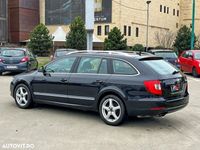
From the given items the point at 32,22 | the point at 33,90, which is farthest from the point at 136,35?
the point at 33,90

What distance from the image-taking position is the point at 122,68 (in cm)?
764

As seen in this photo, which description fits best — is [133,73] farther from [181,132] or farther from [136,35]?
[136,35]

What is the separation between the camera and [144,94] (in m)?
7.16

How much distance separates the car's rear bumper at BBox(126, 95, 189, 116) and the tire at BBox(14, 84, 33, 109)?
2864 millimetres

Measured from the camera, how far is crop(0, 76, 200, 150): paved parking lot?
6.20 meters

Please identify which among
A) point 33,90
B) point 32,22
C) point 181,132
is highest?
point 32,22

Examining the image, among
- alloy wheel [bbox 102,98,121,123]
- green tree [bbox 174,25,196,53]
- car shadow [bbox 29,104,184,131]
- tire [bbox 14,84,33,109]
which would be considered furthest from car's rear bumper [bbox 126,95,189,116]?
green tree [bbox 174,25,196,53]

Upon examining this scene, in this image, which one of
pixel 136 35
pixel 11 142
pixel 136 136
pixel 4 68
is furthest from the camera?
pixel 136 35

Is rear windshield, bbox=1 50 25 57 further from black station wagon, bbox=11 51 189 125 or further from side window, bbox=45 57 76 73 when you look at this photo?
side window, bbox=45 57 76 73

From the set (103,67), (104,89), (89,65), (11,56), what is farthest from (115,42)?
(104,89)

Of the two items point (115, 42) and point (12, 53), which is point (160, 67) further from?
point (115, 42)

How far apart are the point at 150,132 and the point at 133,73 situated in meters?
1.19

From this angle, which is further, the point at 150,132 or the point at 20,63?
the point at 20,63

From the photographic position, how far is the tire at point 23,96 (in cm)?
909
